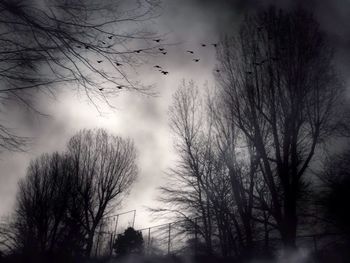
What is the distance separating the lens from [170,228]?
20000 millimetres

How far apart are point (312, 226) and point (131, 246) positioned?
14320 mm

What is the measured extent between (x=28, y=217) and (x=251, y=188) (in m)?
19.7

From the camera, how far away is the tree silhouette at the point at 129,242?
23634mm

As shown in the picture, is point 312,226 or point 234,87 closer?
point 234,87

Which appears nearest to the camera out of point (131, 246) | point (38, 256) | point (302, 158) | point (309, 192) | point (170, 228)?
point (38, 256)

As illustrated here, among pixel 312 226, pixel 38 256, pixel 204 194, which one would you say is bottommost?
pixel 38 256

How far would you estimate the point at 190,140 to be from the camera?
18047 mm

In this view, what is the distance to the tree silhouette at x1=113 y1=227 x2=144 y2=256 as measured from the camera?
23634 mm

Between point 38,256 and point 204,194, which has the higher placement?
point 204,194

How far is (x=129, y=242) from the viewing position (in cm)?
2439

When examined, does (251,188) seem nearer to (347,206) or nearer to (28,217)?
(347,206)

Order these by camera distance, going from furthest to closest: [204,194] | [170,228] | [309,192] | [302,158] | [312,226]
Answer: [170,228] < [204,194] < [312,226] < [309,192] < [302,158]

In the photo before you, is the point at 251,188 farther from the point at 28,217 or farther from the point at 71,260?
the point at 28,217

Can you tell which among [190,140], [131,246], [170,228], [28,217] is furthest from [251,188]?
[28,217]
